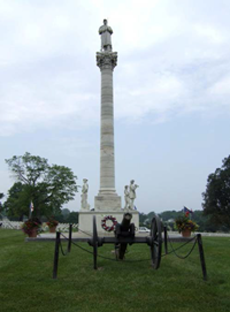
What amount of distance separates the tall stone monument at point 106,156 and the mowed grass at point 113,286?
458 inches

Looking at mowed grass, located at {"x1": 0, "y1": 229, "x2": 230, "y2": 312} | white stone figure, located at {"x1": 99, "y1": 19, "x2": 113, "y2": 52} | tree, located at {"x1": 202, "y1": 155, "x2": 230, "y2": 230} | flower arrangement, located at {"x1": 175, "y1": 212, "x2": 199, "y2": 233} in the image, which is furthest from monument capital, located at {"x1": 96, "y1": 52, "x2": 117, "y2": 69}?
tree, located at {"x1": 202, "y1": 155, "x2": 230, "y2": 230}

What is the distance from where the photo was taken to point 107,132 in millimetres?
24766

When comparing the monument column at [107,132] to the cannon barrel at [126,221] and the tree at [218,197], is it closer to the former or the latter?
the cannon barrel at [126,221]

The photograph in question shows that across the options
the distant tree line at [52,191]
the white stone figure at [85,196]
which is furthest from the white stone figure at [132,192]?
the distant tree line at [52,191]

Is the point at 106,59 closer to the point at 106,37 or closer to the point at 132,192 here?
the point at 106,37

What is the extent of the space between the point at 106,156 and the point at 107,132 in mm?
2026

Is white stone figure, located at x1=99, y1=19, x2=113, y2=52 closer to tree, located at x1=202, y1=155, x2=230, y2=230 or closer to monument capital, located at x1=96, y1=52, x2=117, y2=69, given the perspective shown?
monument capital, located at x1=96, y1=52, x2=117, y2=69

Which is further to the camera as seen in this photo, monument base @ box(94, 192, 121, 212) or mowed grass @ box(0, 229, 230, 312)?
monument base @ box(94, 192, 121, 212)

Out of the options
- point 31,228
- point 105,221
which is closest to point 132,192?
point 105,221

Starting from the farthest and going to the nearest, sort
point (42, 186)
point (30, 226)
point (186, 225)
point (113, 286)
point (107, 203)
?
point (42, 186) → point (107, 203) → point (186, 225) → point (30, 226) → point (113, 286)

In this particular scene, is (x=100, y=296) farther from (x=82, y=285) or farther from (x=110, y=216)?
(x=110, y=216)

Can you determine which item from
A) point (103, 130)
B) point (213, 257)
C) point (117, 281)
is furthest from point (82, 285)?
point (103, 130)

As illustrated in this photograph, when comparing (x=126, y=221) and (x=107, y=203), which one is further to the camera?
(x=107, y=203)

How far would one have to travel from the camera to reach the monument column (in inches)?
912
